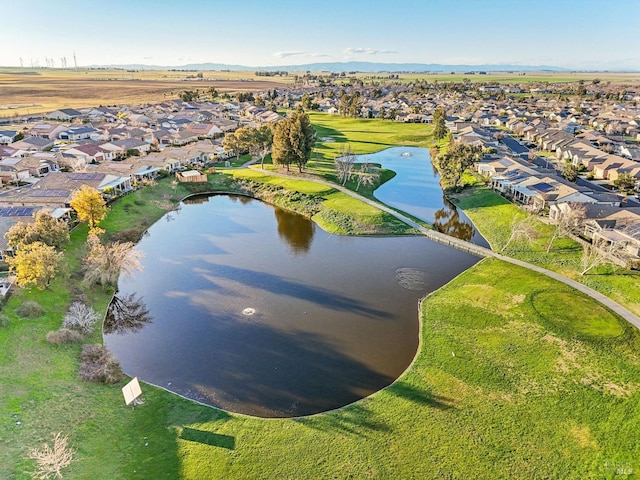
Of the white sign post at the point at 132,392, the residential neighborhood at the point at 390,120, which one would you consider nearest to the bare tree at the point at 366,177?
the residential neighborhood at the point at 390,120

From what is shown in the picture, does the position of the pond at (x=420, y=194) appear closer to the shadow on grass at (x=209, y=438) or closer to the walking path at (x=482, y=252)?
the walking path at (x=482, y=252)

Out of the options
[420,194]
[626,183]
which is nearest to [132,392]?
[420,194]

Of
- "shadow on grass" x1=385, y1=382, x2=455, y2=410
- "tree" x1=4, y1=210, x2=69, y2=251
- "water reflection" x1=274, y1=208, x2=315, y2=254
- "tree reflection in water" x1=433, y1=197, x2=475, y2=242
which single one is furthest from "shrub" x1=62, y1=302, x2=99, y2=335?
"tree reflection in water" x1=433, y1=197, x2=475, y2=242

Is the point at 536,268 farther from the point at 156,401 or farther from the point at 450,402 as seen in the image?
the point at 156,401

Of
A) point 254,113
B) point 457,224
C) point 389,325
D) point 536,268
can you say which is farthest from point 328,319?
point 254,113

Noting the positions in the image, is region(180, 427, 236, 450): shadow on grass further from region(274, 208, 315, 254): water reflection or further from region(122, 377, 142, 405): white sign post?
region(274, 208, 315, 254): water reflection

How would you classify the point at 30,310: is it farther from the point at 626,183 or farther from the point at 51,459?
the point at 626,183
